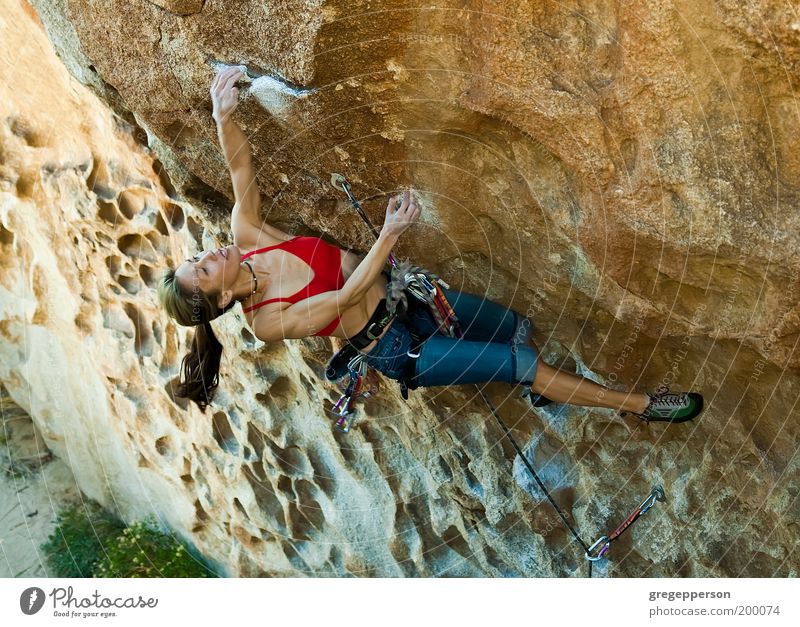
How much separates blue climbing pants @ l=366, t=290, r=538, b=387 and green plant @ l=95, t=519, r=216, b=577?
2291 mm

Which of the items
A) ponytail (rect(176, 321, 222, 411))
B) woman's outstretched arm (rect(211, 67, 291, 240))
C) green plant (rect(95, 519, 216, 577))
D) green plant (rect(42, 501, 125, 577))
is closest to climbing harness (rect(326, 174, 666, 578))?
woman's outstretched arm (rect(211, 67, 291, 240))

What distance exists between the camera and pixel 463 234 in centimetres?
262

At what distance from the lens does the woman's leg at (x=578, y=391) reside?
99.4 inches

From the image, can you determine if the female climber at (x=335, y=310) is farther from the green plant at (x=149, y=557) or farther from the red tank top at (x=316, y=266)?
the green plant at (x=149, y=557)

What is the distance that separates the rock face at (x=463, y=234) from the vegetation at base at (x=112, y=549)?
1.33 ft

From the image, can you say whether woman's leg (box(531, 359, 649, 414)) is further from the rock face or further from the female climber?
the rock face

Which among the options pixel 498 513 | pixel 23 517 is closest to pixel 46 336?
pixel 23 517

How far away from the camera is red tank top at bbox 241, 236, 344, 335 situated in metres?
2.46

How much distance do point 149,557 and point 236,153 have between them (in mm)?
2746

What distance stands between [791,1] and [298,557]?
9.71 feet

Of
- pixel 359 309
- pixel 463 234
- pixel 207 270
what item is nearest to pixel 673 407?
pixel 463 234

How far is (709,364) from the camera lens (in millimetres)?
2465

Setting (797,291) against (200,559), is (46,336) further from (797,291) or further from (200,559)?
(797,291)

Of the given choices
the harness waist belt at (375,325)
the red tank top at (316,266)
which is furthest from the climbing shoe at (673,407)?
the red tank top at (316,266)
